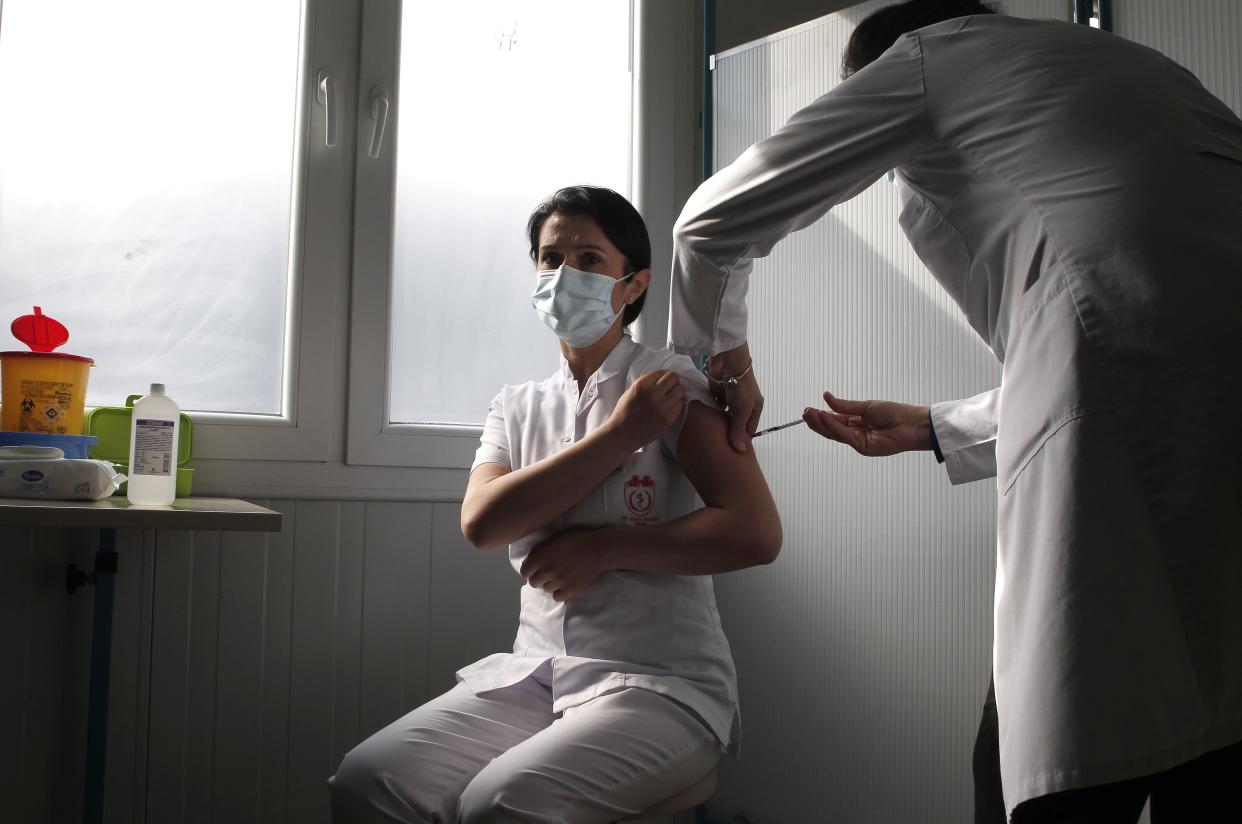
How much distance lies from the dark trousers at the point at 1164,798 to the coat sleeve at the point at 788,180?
640mm

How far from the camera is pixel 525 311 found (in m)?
2.46

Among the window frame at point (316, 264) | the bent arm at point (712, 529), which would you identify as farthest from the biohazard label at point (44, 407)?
the bent arm at point (712, 529)

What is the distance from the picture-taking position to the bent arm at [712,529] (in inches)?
59.3

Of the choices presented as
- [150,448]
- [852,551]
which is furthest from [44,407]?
[852,551]

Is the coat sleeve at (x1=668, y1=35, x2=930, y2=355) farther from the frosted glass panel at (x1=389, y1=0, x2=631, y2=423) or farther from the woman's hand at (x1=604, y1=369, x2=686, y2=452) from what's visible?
the frosted glass panel at (x1=389, y1=0, x2=631, y2=423)

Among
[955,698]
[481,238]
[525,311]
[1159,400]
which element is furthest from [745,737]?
[1159,400]

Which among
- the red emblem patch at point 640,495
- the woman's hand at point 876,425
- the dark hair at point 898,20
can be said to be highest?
the dark hair at point 898,20

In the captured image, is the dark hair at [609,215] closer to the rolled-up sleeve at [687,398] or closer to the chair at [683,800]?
the rolled-up sleeve at [687,398]

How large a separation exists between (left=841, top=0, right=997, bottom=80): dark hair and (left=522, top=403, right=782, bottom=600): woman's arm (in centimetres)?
62

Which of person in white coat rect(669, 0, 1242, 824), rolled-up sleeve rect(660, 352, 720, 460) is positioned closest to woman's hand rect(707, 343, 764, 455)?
rolled-up sleeve rect(660, 352, 720, 460)

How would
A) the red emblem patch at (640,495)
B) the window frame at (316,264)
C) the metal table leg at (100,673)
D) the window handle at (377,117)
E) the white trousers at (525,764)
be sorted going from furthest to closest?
the window handle at (377,117) < the window frame at (316,264) < the metal table leg at (100,673) < the red emblem patch at (640,495) < the white trousers at (525,764)

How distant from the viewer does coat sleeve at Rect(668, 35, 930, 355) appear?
1034 millimetres

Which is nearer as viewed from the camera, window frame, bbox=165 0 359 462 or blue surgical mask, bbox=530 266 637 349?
blue surgical mask, bbox=530 266 637 349

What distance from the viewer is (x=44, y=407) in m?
1.70
